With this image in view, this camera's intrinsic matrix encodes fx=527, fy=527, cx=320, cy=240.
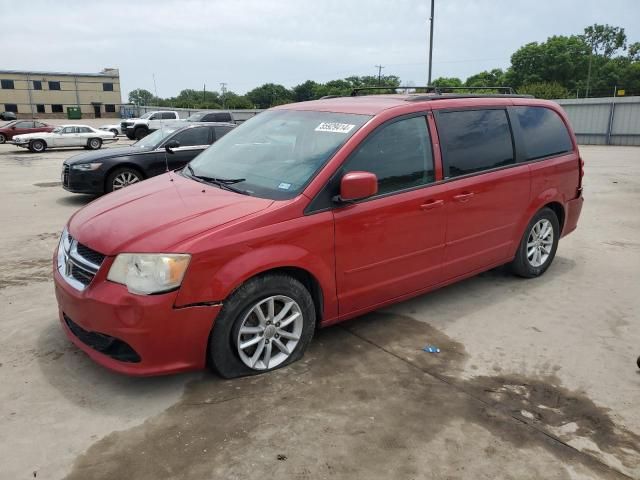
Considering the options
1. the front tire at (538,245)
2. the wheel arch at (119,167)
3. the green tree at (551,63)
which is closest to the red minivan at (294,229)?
the front tire at (538,245)

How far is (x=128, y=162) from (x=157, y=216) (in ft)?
22.8

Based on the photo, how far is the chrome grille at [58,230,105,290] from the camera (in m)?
3.20

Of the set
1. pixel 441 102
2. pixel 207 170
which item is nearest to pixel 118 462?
pixel 207 170

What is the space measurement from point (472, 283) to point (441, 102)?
1933 mm

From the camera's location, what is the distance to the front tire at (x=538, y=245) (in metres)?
5.23

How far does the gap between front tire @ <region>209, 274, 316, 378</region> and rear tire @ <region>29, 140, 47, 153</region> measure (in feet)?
78.3

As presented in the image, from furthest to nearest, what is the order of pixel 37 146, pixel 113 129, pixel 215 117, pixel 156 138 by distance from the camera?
pixel 113 129, pixel 215 117, pixel 37 146, pixel 156 138

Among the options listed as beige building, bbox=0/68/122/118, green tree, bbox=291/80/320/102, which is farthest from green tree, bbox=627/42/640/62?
beige building, bbox=0/68/122/118

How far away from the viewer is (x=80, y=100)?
79.4 m

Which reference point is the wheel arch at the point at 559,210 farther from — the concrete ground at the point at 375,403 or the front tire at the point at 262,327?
the front tire at the point at 262,327

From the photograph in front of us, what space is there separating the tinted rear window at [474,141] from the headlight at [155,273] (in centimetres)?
231

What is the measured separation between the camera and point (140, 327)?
2.99 meters

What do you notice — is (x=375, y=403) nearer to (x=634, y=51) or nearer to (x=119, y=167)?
(x=119, y=167)

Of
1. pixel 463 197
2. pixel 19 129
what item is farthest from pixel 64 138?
pixel 463 197
